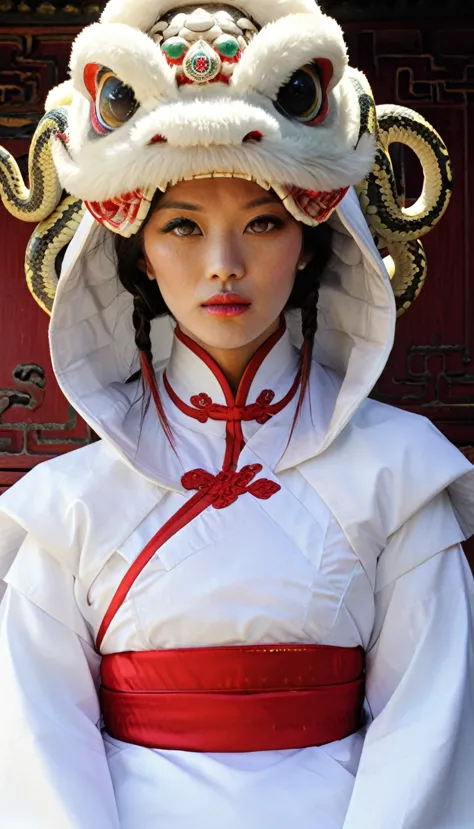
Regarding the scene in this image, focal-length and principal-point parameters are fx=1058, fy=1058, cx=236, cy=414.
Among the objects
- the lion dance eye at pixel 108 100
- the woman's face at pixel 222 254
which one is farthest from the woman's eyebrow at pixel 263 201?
the lion dance eye at pixel 108 100

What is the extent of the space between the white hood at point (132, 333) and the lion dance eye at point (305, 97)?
193 millimetres

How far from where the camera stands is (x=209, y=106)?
1651 mm

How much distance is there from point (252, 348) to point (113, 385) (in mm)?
314

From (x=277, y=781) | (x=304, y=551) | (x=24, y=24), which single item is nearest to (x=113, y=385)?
(x=304, y=551)

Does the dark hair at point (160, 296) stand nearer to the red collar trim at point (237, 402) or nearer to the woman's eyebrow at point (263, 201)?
the red collar trim at point (237, 402)

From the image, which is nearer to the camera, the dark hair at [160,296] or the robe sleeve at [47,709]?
the robe sleeve at [47,709]

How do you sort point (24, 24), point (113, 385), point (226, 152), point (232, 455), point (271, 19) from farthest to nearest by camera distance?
point (24, 24) → point (113, 385) → point (232, 455) → point (271, 19) → point (226, 152)

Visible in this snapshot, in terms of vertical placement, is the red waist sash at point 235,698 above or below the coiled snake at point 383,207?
below

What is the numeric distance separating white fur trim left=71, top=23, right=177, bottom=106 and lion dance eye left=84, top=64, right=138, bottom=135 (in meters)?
0.03

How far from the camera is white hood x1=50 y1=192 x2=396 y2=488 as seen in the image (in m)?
1.93

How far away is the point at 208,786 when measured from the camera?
171 cm

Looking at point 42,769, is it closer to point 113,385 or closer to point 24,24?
point 113,385

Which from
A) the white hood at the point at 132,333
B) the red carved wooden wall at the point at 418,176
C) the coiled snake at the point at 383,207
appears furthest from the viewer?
the red carved wooden wall at the point at 418,176

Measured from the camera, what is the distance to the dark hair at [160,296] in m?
2.00
